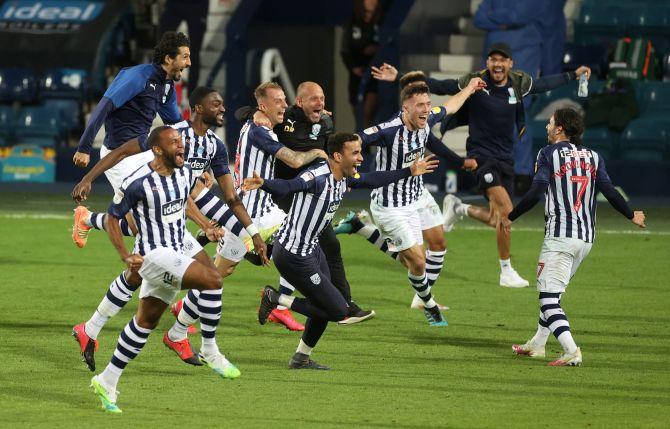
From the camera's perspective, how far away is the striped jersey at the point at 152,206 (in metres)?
8.81

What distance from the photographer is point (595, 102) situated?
76.0 ft

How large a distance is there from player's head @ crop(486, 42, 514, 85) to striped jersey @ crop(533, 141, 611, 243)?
3494 mm

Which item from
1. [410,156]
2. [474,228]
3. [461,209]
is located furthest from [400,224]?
[474,228]

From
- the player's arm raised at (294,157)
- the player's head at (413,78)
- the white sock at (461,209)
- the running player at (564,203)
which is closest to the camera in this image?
the running player at (564,203)

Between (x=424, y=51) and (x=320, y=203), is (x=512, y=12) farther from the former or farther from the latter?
(x=320, y=203)

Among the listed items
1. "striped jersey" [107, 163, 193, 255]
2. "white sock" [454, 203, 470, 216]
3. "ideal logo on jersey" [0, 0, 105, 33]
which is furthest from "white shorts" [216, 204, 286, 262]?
"ideal logo on jersey" [0, 0, 105, 33]

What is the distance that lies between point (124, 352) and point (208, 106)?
80.5 inches

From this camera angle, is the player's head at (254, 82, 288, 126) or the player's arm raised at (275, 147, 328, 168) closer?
the player's arm raised at (275, 147, 328, 168)

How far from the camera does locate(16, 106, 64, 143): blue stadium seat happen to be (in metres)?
25.7

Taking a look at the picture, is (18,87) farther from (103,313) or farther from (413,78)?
(103,313)

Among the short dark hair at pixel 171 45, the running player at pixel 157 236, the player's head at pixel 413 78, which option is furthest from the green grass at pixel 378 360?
the short dark hair at pixel 171 45

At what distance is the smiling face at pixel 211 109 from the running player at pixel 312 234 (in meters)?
0.66

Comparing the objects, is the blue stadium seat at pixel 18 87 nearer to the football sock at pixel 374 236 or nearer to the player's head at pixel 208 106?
the football sock at pixel 374 236

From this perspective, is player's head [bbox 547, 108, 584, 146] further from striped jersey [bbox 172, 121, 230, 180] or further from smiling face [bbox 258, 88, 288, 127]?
striped jersey [bbox 172, 121, 230, 180]
